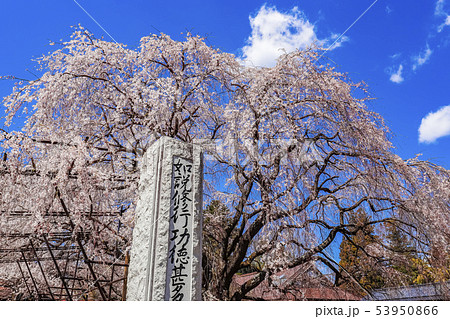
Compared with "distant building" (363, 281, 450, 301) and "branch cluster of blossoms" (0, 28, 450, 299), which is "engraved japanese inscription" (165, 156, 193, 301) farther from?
"distant building" (363, 281, 450, 301)

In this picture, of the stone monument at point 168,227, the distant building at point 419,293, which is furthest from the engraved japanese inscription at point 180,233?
the distant building at point 419,293

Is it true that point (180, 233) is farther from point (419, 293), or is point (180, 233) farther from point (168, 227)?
point (419, 293)

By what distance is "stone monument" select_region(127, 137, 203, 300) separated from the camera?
10.3 feet

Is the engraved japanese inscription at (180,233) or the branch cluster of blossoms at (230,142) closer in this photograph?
the engraved japanese inscription at (180,233)

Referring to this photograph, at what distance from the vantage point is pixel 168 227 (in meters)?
3.30

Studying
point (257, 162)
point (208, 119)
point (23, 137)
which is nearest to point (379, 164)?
point (257, 162)

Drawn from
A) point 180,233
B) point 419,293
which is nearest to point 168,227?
point 180,233

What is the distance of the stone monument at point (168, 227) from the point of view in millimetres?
3137

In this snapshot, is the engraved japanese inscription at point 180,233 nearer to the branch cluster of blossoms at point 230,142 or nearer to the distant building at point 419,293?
the branch cluster of blossoms at point 230,142

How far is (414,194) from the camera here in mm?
5809

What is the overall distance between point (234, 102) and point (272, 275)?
3366 mm
